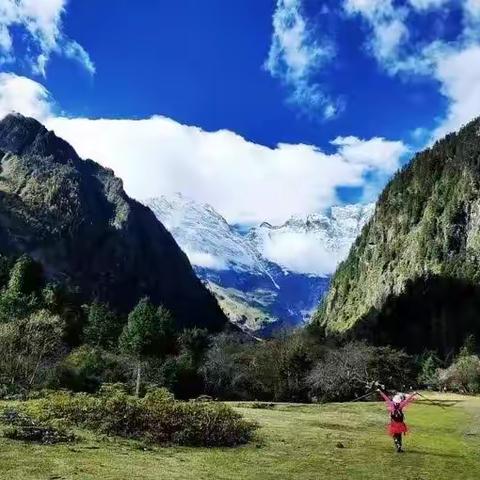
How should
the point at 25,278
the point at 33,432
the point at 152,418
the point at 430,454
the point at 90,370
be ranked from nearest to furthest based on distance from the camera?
1. the point at 33,432
2. the point at 430,454
3. the point at 152,418
4. the point at 90,370
5. the point at 25,278

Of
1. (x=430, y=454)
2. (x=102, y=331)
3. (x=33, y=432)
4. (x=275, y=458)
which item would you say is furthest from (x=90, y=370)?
(x=275, y=458)

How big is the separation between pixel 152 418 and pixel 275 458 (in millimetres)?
7916

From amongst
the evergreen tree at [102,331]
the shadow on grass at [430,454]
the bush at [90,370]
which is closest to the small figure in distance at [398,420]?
the shadow on grass at [430,454]

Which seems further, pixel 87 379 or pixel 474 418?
pixel 87 379

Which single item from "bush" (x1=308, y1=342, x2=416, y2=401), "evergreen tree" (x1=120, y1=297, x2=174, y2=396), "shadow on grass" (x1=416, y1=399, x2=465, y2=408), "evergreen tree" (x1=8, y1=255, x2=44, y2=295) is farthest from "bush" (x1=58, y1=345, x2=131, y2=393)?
"evergreen tree" (x1=8, y1=255, x2=44, y2=295)

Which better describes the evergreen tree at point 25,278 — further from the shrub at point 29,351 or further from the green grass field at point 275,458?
the green grass field at point 275,458

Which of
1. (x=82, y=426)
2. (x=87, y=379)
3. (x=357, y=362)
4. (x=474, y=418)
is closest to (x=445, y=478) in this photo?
(x=82, y=426)

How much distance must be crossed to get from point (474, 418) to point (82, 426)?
124 ft

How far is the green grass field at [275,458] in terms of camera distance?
25.3 metres

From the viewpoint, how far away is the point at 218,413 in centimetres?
3794

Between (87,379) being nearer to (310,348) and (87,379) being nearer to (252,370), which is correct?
(252,370)

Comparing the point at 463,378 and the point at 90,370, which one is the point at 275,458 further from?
the point at 463,378

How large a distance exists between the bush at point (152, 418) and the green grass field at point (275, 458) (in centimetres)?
169

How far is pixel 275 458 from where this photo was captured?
104ft
